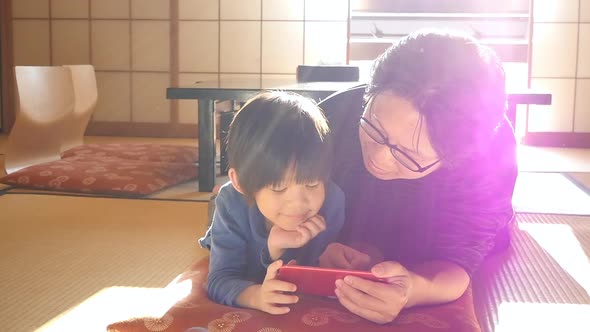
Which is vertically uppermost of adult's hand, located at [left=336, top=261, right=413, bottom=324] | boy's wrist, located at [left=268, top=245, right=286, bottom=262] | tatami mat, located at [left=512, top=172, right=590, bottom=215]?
boy's wrist, located at [left=268, top=245, right=286, bottom=262]

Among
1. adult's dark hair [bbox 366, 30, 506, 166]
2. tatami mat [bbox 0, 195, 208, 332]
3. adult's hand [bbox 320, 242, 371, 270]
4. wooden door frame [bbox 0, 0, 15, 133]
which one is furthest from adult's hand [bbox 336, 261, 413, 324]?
wooden door frame [bbox 0, 0, 15, 133]

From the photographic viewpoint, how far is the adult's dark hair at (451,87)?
1.19 meters

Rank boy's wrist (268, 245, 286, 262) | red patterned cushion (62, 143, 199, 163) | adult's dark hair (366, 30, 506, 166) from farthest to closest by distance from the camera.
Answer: red patterned cushion (62, 143, 199, 163) → boy's wrist (268, 245, 286, 262) → adult's dark hair (366, 30, 506, 166)

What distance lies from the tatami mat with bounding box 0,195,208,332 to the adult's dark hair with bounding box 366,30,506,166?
821 millimetres

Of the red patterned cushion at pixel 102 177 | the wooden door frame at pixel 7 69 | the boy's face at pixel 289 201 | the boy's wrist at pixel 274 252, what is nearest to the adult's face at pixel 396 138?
the boy's face at pixel 289 201

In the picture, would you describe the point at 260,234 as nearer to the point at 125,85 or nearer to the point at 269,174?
the point at 269,174

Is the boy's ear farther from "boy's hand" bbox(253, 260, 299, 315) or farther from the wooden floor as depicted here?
the wooden floor

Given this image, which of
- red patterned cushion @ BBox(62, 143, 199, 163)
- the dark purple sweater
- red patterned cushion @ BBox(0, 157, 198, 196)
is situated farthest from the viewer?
red patterned cushion @ BBox(62, 143, 199, 163)

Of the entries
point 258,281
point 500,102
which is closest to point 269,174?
point 258,281

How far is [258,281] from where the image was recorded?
1438mm

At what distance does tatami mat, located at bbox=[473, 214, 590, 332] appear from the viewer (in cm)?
155

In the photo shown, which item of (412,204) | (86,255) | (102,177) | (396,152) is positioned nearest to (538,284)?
(412,204)

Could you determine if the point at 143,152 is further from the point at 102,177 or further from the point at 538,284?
the point at 538,284

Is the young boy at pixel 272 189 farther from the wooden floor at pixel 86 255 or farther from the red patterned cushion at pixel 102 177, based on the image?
the red patterned cushion at pixel 102 177
